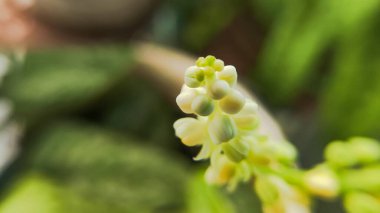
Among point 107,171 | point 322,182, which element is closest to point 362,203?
point 322,182

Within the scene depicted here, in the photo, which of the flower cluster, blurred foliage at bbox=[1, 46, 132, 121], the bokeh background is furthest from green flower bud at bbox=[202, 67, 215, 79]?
blurred foliage at bbox=[1, 46, 132, 121]

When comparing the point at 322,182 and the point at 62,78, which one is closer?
the point at 322,182

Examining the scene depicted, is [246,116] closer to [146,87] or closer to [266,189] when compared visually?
[266,189]

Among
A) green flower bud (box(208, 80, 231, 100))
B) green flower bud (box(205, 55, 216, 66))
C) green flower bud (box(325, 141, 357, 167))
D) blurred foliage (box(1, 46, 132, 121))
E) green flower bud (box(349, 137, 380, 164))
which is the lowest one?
green flower bud (box(208, 80, 231, 100))

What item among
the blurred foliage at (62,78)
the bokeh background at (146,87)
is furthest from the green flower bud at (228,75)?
the blurred foliage at (62,78)

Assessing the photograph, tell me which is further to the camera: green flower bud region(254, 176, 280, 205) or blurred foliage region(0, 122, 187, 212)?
blurred foliage region(0, 122, 187, 212)

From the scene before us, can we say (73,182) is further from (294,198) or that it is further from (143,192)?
(294,198)

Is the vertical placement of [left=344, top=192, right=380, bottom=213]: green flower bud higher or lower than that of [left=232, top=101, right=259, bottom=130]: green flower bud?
higher

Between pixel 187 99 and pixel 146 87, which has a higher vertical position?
pixel 146 87

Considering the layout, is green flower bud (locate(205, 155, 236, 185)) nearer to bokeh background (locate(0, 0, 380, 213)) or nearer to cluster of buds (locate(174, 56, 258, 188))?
cluster of buds (locate(174, 56, 258, 188))
